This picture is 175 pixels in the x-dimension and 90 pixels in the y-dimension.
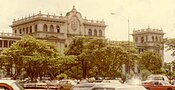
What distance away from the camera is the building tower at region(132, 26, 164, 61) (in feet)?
446

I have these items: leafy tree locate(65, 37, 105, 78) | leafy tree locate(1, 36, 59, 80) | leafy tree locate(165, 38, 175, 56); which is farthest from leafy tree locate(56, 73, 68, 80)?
leafy tree locate(165, 38, 175, 56)

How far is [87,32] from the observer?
122 metres

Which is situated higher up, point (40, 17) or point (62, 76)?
point (40, 17)

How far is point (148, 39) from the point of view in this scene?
139m

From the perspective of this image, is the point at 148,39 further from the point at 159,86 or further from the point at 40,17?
the point at 159,86

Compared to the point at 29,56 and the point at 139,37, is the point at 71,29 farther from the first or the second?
the point at 29,56

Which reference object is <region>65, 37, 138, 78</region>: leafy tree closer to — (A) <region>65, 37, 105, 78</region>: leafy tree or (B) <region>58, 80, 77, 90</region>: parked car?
(A) <region>65, 37, 105, 78</region>: leafy tree

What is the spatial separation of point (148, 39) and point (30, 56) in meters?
68.0

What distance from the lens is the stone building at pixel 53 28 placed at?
4331 inches

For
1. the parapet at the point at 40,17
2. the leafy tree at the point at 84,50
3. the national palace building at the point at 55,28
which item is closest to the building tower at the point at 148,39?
the national palace building at the point at 55,28

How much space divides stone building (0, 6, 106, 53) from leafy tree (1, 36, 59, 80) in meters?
27.8

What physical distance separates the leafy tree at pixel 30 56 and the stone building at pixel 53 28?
27.8m

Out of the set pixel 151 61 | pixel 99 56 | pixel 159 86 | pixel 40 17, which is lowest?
pixel 159 86

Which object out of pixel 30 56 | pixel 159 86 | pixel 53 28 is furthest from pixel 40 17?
pixel 159 86
